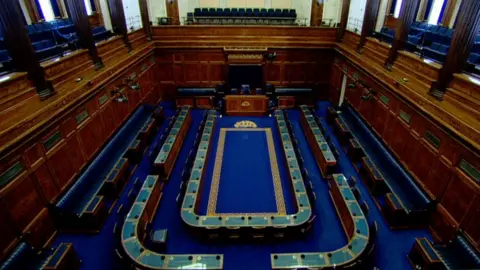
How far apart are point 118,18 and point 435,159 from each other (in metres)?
10.0

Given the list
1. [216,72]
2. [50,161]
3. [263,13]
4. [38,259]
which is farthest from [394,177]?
[263,13]

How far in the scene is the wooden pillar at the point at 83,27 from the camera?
694 cm

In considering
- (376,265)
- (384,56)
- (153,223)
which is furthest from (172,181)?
(384,56)

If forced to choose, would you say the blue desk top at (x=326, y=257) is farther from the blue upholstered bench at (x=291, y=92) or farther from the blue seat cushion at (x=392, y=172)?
the blue upholstered bench at (x=291, y=92)

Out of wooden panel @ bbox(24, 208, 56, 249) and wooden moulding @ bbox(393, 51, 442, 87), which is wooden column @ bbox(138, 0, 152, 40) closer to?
wooden panel @ bbox(24, 208, 56, 249)

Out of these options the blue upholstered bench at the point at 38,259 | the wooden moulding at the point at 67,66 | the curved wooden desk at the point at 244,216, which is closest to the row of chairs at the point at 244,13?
the wooden moulding at the point at 67,66

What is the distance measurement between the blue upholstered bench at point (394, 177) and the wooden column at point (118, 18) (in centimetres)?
855

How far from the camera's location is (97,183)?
6891mm

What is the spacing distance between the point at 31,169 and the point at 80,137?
5.67ft

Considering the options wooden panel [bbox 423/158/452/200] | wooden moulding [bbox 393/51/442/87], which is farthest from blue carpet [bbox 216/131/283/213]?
wooden moulding [bbox 393/51/442/87]

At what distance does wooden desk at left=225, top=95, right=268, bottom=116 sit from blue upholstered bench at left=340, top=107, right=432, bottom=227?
3.79m

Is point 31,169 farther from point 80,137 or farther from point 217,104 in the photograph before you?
point 217,104

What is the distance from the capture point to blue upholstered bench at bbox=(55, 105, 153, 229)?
6.03 m

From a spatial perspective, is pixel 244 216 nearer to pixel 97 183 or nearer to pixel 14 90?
pixel 97 183
